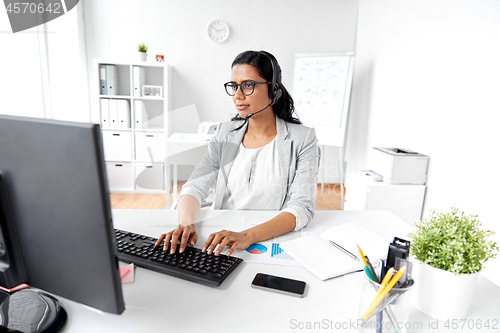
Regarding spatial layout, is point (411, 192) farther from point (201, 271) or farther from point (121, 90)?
point (121, 90)

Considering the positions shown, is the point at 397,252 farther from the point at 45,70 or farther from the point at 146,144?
the point at 45,70

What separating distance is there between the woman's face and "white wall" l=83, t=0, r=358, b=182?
9.00ft

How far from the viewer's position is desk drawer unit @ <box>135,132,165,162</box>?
3.62 meters

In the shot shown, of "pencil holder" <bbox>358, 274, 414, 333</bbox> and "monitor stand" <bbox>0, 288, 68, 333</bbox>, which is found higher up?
"pencil holder" <bbox>358, 274, 414, 333</bbox>

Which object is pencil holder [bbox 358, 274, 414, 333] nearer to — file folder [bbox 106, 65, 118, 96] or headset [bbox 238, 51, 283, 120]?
Result: headset [bbox 238, 51, 283, 120]

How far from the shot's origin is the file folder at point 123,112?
3506 millimetres

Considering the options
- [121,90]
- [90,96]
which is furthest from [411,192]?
[90,96]

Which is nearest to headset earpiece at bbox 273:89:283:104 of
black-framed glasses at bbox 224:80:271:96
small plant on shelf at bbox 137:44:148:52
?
black-framed glasses at bbox 224:80:271:96

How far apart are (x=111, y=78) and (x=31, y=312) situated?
3.31m

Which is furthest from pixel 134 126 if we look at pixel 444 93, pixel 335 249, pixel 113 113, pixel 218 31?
pixel 335 249

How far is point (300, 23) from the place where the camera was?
3.91 meters

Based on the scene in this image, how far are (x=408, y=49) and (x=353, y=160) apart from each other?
4.94ft

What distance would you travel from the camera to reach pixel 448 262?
61 centimetres

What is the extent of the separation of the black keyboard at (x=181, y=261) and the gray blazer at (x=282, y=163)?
39cm
